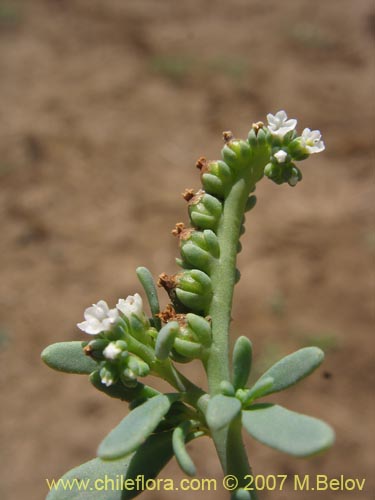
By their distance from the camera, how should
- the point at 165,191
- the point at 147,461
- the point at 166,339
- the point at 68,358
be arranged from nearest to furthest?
the point at 166,339
the point at 147,461
the point at 68,358
the point at 165,191

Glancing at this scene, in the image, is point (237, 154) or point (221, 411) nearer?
point (221, 411)

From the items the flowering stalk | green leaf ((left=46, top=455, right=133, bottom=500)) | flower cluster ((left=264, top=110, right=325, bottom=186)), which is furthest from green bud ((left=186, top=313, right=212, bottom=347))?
flower cluster ((left=264, top=110, right=325, bottom=186))

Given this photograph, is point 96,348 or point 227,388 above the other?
point 96,348

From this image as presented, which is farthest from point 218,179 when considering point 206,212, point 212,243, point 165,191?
point 165,191

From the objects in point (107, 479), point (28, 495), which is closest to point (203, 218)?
point (107, 479)

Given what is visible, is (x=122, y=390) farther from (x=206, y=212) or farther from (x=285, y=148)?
(x=285, y=148)

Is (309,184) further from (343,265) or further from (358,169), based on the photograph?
(343,265)
